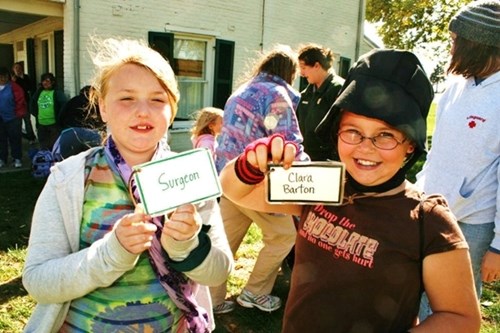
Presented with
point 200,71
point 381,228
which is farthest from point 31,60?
point 381,228

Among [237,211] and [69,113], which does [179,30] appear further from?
[237,211]

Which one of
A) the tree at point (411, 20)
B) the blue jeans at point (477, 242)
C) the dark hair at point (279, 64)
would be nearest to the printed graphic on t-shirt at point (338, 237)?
the blue jeans at point (477, 242)

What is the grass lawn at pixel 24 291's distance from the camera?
3475mm

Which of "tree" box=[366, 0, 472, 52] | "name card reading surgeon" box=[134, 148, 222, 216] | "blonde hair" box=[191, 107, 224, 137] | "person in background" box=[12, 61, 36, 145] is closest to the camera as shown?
"name card reading surgeon" box=[134, 148, 222, 216]

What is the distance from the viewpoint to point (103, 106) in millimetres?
1615

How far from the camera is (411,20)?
61.3ft

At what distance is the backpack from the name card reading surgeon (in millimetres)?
6455

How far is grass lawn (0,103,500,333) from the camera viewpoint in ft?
11.4

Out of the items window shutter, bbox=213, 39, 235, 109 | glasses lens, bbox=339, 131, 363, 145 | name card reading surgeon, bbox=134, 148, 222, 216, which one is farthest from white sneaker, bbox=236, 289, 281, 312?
window shutter, bbox=213, 39, 235, 109

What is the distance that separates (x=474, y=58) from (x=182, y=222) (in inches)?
64.6

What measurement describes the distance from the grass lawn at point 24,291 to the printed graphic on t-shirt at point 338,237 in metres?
2.11

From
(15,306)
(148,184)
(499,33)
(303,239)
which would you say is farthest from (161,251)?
(15,306)

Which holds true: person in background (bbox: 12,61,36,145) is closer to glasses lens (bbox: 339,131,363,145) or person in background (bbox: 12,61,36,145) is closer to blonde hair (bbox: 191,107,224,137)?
blonde hair (bbox: 191,107,224,137)

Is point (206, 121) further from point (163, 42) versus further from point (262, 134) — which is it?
point (163, 42)
